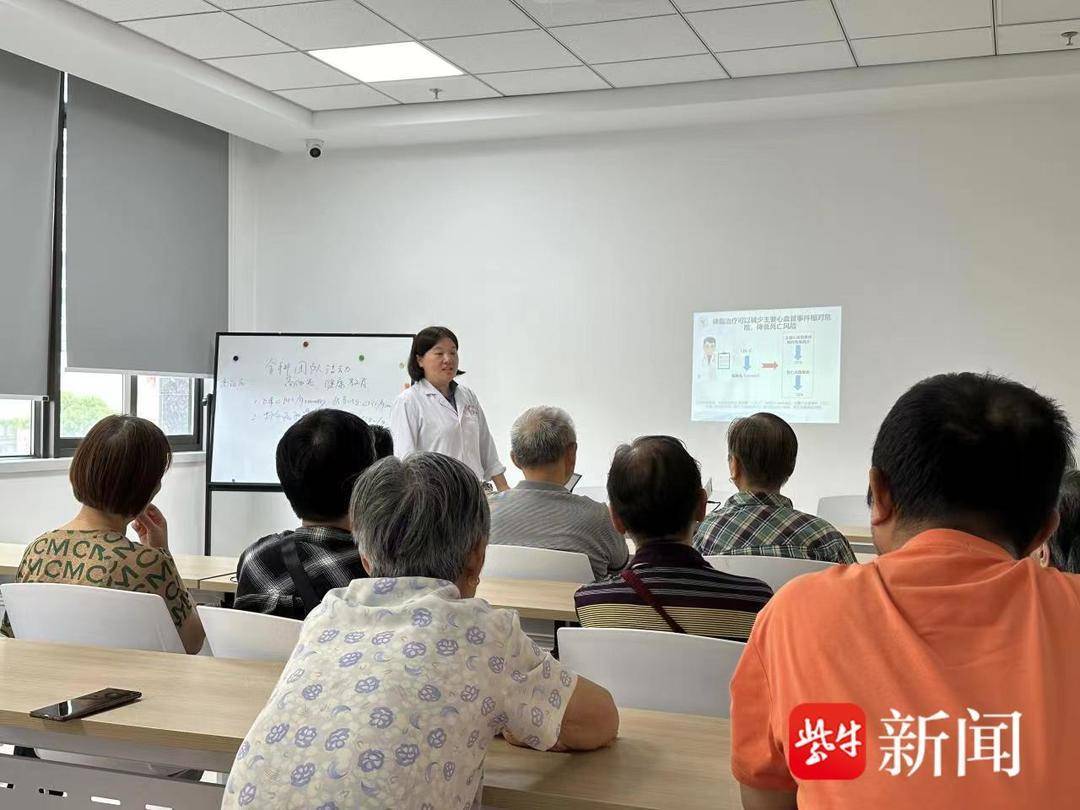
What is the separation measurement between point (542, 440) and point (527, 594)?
2.25 ft

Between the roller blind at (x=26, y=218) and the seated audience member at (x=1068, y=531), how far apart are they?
5.16 m

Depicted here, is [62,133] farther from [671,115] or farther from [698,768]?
[698,768]

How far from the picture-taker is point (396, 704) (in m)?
1.34

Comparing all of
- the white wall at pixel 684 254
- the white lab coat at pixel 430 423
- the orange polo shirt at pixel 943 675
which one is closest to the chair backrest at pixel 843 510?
the white wall at pixel 684 254

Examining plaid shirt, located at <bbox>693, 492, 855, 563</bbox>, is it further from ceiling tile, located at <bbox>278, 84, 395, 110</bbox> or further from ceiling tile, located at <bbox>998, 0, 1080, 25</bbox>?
ceiling tile, located at <bbox>278, 84, 395, 110</bbox>

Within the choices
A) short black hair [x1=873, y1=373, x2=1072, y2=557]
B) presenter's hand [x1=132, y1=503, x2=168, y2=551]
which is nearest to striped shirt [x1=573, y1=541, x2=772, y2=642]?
short black hair [x1=873, y1=373, x2=1072, y2=557]

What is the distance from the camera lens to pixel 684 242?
21.5ft

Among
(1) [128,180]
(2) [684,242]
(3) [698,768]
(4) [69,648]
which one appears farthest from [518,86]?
(3) [698,768]

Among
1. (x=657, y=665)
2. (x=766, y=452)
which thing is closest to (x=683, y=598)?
(x=657, y=665)

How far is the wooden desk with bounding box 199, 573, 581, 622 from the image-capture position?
9.11ft

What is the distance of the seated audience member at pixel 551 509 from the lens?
3.44 metres

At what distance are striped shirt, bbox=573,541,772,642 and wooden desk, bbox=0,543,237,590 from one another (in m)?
1.64

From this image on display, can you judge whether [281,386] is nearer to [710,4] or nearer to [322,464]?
[710,4]

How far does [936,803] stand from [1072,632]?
0.21m
